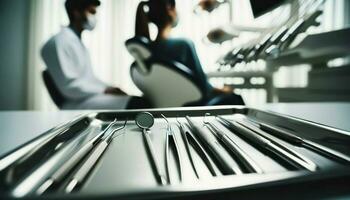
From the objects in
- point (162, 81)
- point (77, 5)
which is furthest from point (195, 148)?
point (77, 5)

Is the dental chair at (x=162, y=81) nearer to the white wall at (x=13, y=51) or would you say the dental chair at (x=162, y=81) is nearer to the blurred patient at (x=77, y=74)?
the blurred patient at (x=77, y=74)

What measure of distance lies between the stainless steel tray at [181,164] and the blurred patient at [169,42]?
138 cm

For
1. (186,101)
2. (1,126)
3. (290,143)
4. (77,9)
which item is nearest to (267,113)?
(290,143)

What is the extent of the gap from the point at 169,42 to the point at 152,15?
0.73ft

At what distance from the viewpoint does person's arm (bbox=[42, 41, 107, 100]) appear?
180 centimetres

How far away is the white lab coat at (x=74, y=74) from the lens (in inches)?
70.9

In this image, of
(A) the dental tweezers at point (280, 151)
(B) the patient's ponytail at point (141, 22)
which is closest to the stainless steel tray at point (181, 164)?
(A) the dental tweezers at point (280, 151)

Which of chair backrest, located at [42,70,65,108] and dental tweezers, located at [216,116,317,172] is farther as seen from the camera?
chair backrest, located at [42,70,65,108]

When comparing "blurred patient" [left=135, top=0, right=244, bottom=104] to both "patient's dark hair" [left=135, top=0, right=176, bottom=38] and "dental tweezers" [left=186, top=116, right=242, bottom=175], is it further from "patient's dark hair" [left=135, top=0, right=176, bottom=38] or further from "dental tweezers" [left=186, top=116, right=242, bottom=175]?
"dental tweezers" [left=186, top=116, right=242, bottom=175]

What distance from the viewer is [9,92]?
5.96ft

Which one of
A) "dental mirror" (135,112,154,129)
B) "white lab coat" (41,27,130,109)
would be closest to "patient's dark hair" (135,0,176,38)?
"white lab coat" (41,27,130,109)

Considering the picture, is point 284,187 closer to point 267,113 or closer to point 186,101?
point 267,113

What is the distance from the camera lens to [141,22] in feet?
6.16

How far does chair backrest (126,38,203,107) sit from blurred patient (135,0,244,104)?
1.9 inches
